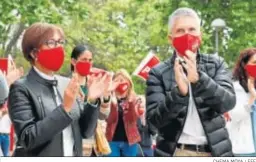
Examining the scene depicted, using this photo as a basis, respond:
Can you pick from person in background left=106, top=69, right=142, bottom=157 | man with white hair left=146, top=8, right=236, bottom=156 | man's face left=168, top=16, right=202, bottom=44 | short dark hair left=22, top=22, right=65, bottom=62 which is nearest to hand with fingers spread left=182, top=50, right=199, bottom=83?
man with white hair left=146, top=8, right=236, bottom=156

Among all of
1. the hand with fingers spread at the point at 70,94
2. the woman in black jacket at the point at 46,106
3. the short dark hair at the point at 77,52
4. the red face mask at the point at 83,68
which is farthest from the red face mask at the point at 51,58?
the short dark hair at the point at 77,52

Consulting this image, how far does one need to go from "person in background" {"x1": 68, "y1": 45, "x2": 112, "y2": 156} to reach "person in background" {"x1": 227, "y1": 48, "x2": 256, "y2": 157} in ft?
1.99

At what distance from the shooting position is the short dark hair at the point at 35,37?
2.33 m

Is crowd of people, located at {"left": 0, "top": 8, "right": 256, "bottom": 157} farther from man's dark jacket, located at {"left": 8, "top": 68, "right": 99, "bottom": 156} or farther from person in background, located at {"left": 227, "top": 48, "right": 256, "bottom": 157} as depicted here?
person in background, located at {"left": 227, "top": 48, "right": 256, "bottom": 157}

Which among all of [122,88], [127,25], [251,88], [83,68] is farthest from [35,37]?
[127,25]

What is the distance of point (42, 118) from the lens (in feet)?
7.25

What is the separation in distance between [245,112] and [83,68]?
79cm

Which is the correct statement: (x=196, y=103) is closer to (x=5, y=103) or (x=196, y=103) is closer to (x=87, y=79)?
(x=87, y=79)

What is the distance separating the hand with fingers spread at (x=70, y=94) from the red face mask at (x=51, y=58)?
0.15 metres

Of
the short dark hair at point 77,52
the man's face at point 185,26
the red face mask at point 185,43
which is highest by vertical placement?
the man's face at point 185,26

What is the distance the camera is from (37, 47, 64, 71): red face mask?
7.49ft

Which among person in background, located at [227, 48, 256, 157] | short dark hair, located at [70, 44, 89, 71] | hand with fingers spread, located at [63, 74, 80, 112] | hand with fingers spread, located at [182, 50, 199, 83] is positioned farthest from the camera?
short dark hair, located at [70, 44, 89, 71]

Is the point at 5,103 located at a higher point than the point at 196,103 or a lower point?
lower

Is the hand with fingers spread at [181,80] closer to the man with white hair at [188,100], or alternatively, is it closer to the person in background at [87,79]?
the man with white hair at [188,100]
